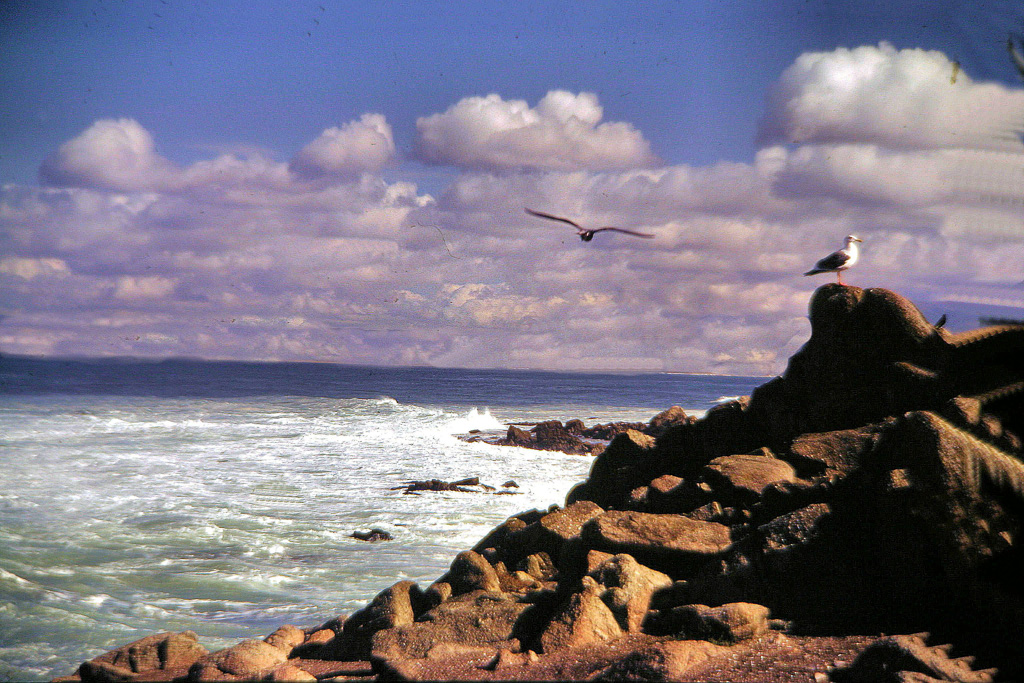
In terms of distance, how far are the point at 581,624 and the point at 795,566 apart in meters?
2.10

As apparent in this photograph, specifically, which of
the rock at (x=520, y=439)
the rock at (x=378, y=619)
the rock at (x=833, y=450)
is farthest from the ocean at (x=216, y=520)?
the rock at (x=833, y=450)

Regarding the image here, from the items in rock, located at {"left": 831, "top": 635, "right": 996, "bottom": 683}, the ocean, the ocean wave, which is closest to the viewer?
rock, located at {"left": 831, "top": 635, "right": 996, "bottom": 683}

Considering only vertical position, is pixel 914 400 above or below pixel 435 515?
above

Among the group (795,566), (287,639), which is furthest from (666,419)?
(287,639)

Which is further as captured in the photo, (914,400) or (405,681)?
(914,400)

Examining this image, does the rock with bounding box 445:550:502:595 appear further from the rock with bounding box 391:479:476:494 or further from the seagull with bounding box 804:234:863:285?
the rock with bounding box 391:479:476:494

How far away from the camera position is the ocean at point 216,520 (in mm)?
11344

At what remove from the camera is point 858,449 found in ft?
24.4

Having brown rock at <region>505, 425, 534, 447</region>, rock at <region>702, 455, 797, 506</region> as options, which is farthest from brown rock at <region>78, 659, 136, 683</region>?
brown rock at <region>505, 425, 534, 447</region>

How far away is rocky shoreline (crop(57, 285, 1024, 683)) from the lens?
5680mm

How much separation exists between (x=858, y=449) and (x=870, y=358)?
1.29 meters

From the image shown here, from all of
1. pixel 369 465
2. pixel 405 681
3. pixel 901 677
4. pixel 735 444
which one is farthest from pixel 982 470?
pixel 369 465

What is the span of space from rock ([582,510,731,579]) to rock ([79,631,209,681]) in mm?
4709

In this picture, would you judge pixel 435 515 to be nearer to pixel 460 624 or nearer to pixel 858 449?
pixel 460 624
